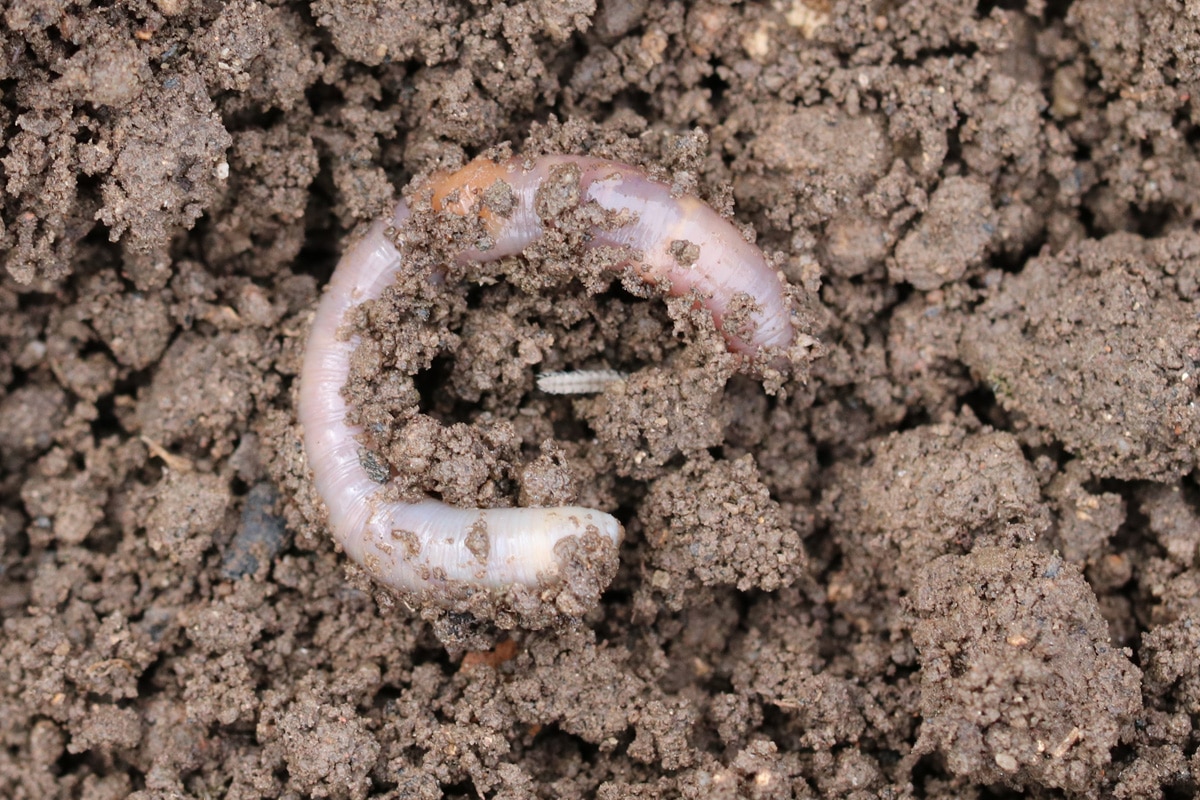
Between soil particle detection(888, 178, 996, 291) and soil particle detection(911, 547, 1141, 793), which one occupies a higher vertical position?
soil particle detection(888, 178, 996, 291)

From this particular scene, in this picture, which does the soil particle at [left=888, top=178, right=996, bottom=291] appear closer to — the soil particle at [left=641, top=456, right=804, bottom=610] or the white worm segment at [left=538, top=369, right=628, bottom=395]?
the soil particle at [left=641, top=456, right=804, bottom=610]

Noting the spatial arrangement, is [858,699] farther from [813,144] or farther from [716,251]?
[813,144]

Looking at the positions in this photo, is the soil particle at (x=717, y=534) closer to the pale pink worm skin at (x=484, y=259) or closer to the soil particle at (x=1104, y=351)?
the pale pink worm skin at (x=484, y=259)

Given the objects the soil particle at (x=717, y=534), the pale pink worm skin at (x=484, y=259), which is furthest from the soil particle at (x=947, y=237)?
the soil particle at (x=717, y=534)

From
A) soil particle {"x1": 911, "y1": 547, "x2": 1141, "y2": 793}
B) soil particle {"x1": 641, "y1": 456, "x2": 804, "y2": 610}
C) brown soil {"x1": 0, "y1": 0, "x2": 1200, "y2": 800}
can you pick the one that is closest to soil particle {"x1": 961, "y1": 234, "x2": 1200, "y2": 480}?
brown soil {"x1": 0, "y1": 0, "x2": 1200, "y2": 800}

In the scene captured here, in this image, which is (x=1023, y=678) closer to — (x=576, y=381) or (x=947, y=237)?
(x=947, y=237)

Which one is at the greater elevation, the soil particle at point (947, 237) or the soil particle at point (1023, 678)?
the soil particle at point (947, 237)

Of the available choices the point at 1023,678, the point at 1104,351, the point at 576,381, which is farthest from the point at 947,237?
the point at 1023,678
